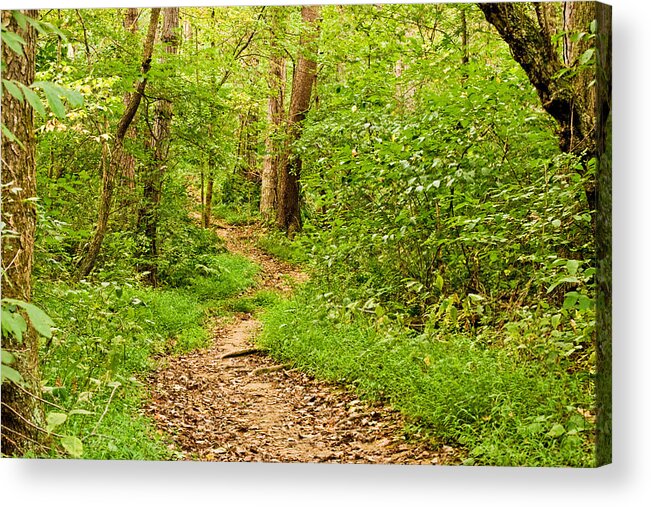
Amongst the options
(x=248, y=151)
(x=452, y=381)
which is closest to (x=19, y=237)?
(x=248, y=151)

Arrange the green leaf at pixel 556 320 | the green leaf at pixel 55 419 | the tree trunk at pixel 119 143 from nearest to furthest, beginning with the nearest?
1. the green leaf at pixel 556 320
2. the green leaf at pixel 55 419
3. the tree trunk at pixel 119 143

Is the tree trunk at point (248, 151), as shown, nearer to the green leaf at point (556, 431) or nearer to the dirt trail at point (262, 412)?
the dirt trail at point (262, 412)

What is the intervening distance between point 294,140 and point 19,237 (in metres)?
1.66

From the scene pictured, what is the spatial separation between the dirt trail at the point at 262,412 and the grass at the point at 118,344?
4.2 inches

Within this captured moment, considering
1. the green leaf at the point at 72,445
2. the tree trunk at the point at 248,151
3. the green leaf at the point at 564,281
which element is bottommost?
the green leaf at the point at 72,445

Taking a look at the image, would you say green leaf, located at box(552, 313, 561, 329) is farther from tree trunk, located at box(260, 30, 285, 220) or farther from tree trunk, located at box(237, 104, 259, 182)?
tree trunk, located at box(237, 104, 259, 182)

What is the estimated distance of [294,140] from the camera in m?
5.02

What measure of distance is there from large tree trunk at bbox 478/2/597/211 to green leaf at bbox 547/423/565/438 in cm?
114

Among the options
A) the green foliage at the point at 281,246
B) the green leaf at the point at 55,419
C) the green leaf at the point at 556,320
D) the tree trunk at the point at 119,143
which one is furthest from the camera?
the green foliage at the point at 281,246

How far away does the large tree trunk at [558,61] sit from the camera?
13.6ft

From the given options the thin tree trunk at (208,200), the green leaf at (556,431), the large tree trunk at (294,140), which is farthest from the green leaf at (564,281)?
the thin tree trunk at (208,200)

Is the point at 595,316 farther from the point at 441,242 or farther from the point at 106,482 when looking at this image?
the point at 106,482

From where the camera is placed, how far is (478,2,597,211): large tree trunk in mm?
4145

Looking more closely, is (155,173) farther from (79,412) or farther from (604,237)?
(604,237)
